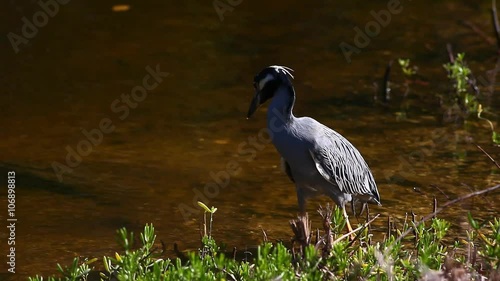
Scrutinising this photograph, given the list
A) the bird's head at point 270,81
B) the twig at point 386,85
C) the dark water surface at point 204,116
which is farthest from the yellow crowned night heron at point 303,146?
the twig at point 386,85

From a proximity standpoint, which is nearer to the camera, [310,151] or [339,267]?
[339,267]

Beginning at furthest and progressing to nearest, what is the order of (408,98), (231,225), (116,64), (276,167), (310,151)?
(116,64), (408,98), (276,167), (231,225), (310,151)

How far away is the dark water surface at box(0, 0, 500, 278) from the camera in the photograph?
7555mm

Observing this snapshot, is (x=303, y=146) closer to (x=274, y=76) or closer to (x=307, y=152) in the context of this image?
(x=307, y=152)

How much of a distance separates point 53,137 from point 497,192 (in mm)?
3808

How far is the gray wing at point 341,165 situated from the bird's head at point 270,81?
424 millimetres

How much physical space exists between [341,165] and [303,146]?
14.2 inches

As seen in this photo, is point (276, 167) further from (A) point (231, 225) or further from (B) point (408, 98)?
(B) point (408, 98)

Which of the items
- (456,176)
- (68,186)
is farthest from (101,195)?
(456,176)

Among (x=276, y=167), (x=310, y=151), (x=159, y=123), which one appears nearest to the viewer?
(x=310, y=151)

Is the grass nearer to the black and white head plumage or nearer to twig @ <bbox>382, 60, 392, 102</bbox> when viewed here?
the black and white head plumage

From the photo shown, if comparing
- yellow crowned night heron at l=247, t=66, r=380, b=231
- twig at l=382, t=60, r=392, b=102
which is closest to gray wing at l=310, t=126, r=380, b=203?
yellow crowned night heron at l=247, t=66, r=380, b=231

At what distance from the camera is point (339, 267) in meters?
5.09

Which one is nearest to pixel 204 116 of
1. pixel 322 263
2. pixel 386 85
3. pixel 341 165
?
pixel 386 85
